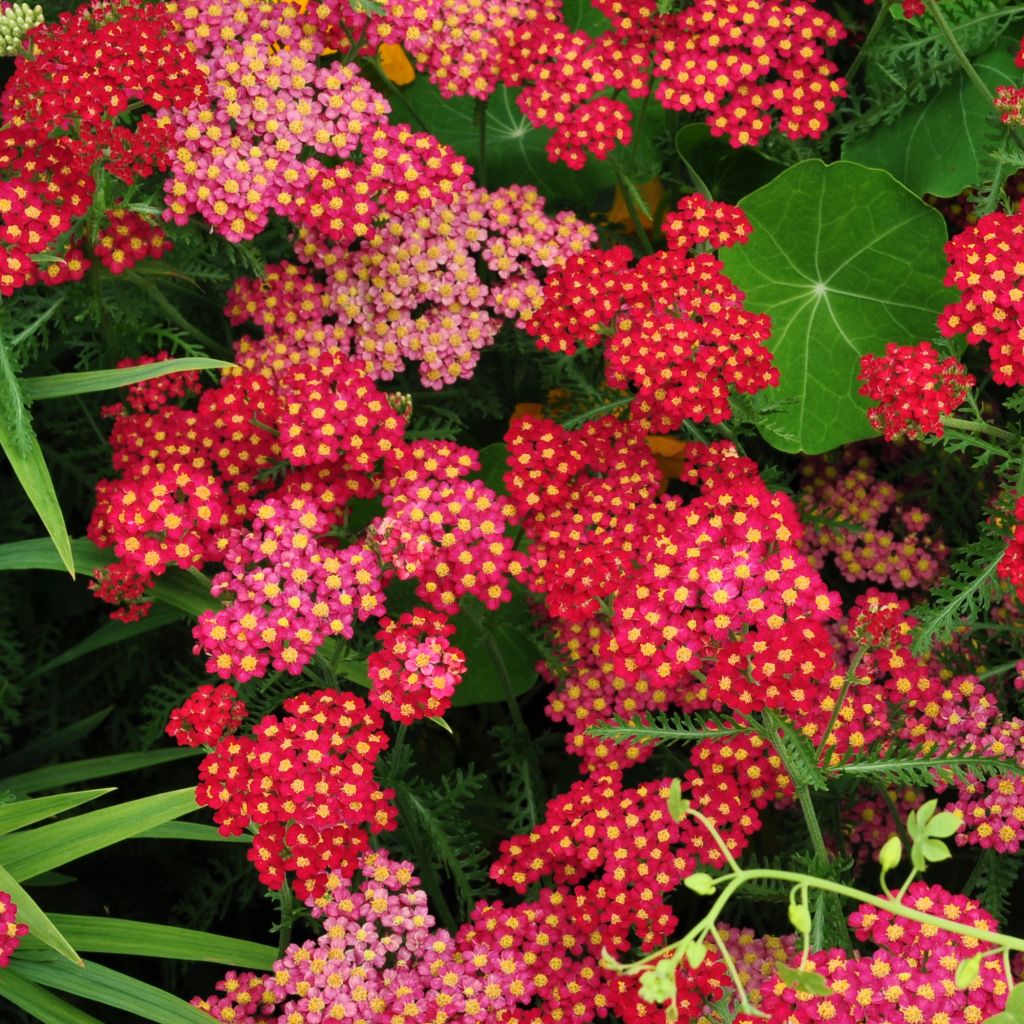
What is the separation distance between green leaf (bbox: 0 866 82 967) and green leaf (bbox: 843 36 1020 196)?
2264 millimetres

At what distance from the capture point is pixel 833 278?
292 centimetres

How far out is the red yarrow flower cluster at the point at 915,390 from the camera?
6.92 ft

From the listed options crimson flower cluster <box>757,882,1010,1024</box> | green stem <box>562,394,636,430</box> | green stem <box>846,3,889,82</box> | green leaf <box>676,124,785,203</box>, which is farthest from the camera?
green leaf <box>676,124,785,203</box>

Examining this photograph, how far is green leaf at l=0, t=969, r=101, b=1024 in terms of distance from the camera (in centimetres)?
221

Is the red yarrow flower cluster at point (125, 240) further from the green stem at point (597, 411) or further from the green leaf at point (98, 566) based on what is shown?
the green stem at point (597, 411)

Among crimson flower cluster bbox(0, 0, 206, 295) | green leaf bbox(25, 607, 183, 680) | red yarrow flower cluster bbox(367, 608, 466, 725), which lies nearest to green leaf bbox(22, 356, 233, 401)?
crimson flower cluster bbox(0, 0, 206, 295)

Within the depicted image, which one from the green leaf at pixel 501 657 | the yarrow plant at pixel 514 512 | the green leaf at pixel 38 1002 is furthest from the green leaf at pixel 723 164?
the green leaf at pixel 38 1002

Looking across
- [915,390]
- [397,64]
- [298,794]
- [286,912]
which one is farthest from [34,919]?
[397,64]

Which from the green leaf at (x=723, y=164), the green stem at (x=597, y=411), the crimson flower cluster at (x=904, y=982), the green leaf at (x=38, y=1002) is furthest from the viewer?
the green leaf at (x=723, y=164)

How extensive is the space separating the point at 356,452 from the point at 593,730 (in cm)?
66

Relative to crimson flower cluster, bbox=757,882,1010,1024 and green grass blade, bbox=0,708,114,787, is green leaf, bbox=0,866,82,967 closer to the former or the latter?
green grass blade, bbox=0,708,114,787

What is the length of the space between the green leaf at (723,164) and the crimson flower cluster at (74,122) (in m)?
1.10

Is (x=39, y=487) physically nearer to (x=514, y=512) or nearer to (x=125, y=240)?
(x=125, y=240)

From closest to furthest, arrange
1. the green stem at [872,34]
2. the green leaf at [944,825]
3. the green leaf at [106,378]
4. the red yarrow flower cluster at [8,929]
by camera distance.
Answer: the green leaf at [944,825], the red yarrow flower cluster at [8,929], the green leaf at [106,378], the green stem at [872,34]
